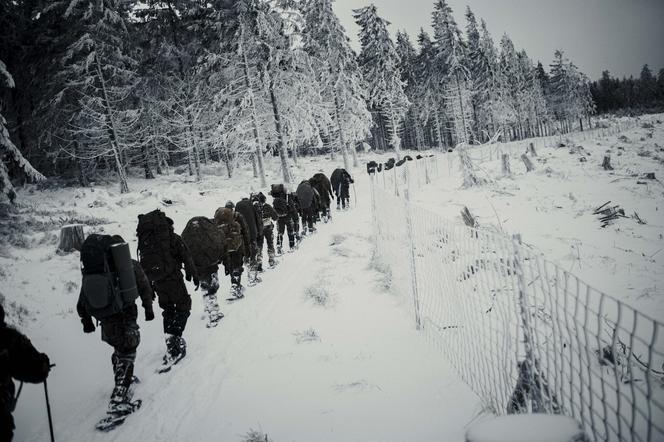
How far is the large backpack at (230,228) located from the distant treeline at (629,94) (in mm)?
103290

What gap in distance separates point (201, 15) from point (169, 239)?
74.5 feet

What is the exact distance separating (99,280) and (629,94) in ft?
402

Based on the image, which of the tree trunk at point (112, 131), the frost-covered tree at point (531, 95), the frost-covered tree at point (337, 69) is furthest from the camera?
the frost-covered tree at point (531, 95)

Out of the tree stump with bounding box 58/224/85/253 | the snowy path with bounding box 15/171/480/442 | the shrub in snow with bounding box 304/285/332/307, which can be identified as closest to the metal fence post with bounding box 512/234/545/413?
the snowy path with bounding box 15/171/480/442

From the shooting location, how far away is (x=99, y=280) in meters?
3.86

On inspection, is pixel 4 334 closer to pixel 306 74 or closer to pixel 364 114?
pixel 306 74

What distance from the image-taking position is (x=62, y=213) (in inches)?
501

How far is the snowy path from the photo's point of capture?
125 inches

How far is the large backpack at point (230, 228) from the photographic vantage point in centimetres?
688

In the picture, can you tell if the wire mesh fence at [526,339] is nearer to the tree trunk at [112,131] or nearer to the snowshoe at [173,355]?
the snowshoe at [173,355]

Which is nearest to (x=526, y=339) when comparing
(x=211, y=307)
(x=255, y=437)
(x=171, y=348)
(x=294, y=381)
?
(x=255, y=437)

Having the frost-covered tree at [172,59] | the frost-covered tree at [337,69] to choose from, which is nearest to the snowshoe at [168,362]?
the frost-covered tree at [172,59]

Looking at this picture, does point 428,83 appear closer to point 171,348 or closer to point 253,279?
point 253,279

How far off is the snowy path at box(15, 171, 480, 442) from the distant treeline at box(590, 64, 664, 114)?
10344cm
